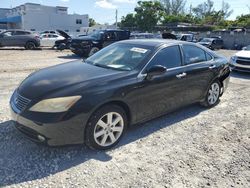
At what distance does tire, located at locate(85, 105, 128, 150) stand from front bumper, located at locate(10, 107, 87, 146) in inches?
5.4

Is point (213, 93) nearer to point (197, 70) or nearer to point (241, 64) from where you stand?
point (197, 70)

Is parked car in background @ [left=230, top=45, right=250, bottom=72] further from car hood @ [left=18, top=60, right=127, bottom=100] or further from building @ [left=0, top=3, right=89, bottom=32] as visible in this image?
building @ [left=0, top=3, right=89, bottom=32]

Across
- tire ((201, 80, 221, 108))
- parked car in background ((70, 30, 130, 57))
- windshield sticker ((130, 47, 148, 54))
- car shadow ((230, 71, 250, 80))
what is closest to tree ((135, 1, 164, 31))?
parked car in background ((70, 30, 130, 57))

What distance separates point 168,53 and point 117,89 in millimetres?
1497

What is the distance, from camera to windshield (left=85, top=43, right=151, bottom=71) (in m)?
4.34

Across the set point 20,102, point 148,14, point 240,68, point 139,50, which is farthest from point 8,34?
point 148,14

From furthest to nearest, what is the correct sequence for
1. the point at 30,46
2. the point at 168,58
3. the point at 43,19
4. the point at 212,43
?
the point at 43,19, the point at 212,43, the point at 30,46, the point at 168,58

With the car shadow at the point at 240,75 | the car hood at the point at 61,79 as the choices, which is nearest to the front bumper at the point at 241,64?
the car shadow at the point at 240,75

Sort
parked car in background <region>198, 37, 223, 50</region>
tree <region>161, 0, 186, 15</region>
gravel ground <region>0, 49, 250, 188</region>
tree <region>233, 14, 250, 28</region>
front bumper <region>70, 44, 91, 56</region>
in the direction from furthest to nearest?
tree <region>161, 0, 186, 15</region>, tree <region>233, 14, 250, 28</region>, parked car in background <region>198, 37, 223, 50</region>, front bumper <region>70, 44, 91, 56</region>, gravel ground <region>0, 49, 250, 188</region>

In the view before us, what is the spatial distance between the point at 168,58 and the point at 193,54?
0.90 meters

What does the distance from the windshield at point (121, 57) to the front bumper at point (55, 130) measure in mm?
1286

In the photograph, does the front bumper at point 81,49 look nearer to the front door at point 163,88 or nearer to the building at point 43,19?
the front door at point 163,88

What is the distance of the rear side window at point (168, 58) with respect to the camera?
4.48m

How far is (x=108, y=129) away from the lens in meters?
3.80
